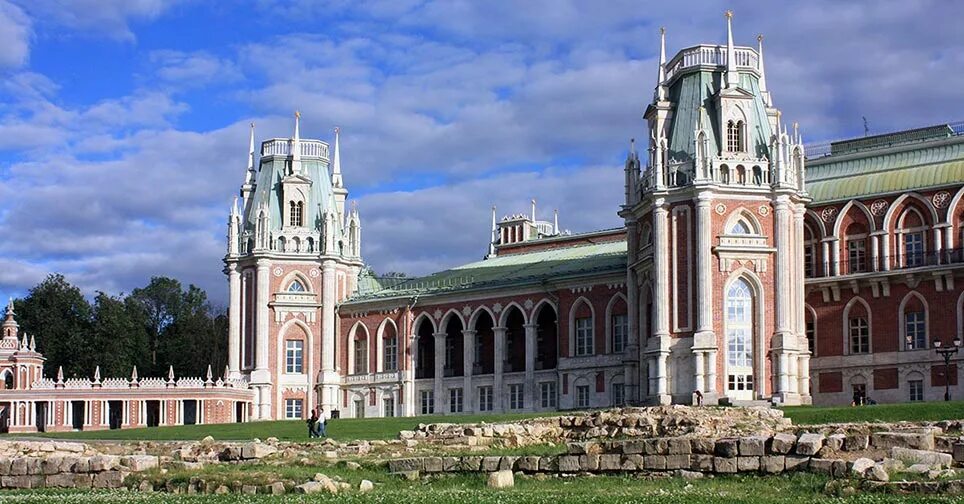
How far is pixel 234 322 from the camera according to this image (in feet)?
301

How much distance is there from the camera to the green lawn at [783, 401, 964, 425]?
49.1 metres

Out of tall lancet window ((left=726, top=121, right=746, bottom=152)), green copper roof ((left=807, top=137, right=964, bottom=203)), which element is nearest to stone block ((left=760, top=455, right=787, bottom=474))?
tall lancet window ((left=726, top=121, right=746, bottom=152))

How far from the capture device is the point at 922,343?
7400cm

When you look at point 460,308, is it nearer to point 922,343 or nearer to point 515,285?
point 515,285

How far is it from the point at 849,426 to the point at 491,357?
5034 centimetres

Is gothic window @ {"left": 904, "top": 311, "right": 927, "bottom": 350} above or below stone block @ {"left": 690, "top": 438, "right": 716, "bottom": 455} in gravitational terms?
above

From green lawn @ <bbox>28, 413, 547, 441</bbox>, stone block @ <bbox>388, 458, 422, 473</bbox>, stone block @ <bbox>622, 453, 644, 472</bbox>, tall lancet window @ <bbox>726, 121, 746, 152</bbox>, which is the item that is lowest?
green lawn @ <bbox>28, 413, 547, 441</bbox>

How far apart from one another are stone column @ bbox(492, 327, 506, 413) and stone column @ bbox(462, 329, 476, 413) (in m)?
1.68

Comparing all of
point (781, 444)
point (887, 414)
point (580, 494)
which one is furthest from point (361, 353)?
point (580, 494)

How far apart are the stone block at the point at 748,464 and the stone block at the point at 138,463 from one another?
1517 cm

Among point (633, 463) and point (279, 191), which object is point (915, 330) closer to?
point (279, 191)

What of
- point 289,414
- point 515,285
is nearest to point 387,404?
point 289,414

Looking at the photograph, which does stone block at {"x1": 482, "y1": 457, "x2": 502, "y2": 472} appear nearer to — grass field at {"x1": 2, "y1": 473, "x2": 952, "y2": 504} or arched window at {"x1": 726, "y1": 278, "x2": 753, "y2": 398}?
grass field at {"x1": 2, "y1": 473, "x2": 952, "y2": 504}

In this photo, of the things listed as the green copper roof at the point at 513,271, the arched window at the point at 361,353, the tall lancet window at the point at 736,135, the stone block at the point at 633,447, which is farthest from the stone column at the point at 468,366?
the stone block at the point at 633,447
